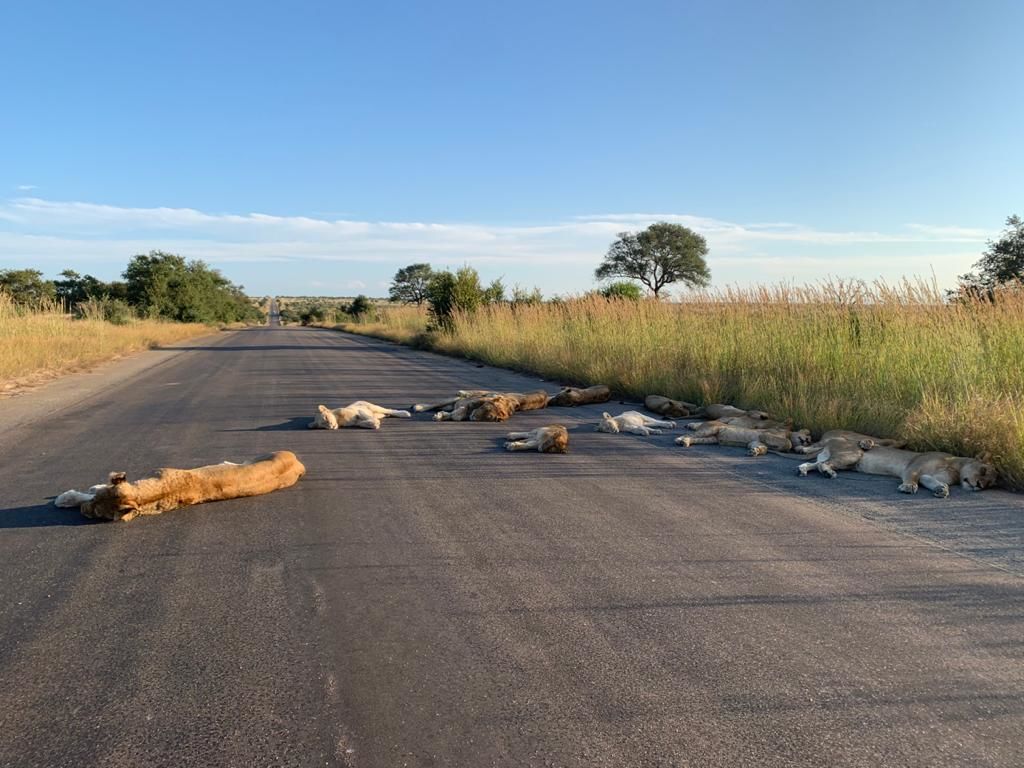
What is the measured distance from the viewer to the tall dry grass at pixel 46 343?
1549 centimetres

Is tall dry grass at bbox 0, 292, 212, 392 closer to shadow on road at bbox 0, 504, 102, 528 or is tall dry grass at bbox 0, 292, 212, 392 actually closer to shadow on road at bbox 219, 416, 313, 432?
shadow on road at bbox 219, 416, 313, 432

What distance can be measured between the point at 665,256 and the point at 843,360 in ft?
119

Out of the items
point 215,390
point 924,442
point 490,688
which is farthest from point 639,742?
point 215,390

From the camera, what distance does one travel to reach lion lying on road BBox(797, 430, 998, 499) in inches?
236

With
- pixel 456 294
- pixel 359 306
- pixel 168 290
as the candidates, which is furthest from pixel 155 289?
pixel 359 306

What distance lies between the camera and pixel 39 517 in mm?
5176

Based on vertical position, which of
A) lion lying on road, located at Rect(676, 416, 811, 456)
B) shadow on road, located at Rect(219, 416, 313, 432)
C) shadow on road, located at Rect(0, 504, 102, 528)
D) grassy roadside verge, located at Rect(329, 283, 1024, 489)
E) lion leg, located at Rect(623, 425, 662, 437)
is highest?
grassy roadside verge, located at Rect(329, 283, 1024, 489)

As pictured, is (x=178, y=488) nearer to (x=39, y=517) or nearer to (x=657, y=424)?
(x=39, y=517)

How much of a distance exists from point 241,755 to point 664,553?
8.92ft

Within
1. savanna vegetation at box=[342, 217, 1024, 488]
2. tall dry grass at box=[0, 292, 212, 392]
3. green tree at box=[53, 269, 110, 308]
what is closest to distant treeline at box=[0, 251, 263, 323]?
green tree at box=[53, 269, 110, 308]

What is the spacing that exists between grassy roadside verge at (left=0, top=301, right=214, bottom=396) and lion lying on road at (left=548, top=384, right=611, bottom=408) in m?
9.75

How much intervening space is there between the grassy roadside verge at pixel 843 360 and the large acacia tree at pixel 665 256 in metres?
29.7

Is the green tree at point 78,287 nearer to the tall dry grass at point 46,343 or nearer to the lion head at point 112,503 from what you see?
the tall dry grass at point 46,343

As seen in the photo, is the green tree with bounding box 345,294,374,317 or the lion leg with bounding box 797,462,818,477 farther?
the green tree with bounding box 345,294,374,317
